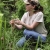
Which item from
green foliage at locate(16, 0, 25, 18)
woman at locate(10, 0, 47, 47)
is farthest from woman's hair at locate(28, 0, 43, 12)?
green foliage at locate(16, 0, 25, 18)

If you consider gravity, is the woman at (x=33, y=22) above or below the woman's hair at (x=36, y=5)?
below

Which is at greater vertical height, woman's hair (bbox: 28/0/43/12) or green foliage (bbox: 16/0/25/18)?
woman's hair (bbox: 28/0/43/12)

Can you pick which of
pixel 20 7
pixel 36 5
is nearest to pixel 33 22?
pixel 36 5

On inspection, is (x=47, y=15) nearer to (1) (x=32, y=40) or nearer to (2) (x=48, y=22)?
(2) (x=48, y=22)

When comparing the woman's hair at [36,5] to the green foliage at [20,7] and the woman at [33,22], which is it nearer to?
the woman at [33,22]

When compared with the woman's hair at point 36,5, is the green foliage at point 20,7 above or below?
below

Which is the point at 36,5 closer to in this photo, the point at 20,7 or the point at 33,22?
the point at 33,22

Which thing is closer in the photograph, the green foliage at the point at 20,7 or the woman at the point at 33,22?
the woman at the point at 33,22

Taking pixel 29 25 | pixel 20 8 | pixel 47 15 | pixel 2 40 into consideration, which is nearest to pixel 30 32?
pixel 29 25

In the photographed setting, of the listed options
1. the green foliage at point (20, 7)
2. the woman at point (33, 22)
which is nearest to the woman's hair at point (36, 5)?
the woman at point (33, 22)

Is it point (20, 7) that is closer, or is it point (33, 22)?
point (33, 22)

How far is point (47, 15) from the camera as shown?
13.3ft

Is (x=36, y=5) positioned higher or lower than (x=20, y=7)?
higher

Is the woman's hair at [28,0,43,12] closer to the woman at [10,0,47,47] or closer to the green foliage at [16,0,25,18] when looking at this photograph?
the woman at [10,0,47,47]
